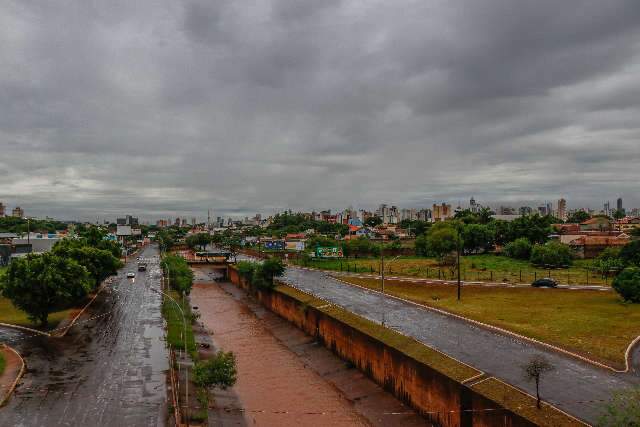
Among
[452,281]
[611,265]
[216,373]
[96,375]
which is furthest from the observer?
[452,281]

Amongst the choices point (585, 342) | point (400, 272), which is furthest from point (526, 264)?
point (585, 342)

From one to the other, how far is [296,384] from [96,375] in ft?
38.7

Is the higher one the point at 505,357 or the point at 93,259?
the point at 93,259

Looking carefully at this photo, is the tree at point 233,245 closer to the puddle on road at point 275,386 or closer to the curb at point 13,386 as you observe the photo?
the puddle on road at point 275,386

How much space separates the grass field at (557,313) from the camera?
25703 millimetres

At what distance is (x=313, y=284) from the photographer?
182ft

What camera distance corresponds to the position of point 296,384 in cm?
2978

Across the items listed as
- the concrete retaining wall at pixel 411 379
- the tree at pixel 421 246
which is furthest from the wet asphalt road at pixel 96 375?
the tree at pixel 421 246

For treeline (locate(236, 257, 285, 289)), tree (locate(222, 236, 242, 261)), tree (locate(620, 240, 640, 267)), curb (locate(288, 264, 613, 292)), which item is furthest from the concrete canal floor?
tree (locate(222, 236, 242, 261))

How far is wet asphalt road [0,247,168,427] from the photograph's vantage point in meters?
21.9

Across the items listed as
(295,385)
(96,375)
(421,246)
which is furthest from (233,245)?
(96,375)

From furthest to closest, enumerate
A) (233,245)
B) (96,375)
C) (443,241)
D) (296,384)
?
(233,245), (443,241), (296,384), (96,375)

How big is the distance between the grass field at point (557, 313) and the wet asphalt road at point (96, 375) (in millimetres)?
21033

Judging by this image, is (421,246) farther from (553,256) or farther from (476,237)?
(553,256)
